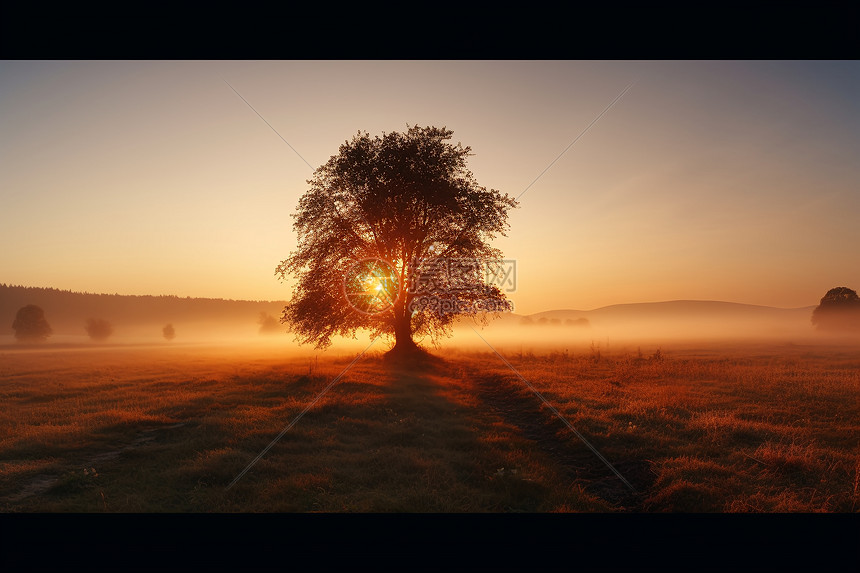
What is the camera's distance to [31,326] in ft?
242

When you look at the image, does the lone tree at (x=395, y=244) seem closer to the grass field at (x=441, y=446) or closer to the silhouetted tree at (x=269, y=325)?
the grass field at (x=441, y=446)

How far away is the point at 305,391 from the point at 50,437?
356 inches

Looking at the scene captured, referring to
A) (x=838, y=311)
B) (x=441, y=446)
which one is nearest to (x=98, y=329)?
(x=441, y=446)

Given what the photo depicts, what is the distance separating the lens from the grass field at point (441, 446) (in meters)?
8.54

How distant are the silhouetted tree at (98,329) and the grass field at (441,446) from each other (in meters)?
93.7

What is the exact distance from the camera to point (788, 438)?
11547mm

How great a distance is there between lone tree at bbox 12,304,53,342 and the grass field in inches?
2843

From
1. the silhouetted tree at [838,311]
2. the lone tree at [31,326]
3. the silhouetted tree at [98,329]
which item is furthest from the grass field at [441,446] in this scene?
the silhouetted tree at [98,329]

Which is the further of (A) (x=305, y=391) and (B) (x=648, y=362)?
(B) (x=648, y=362)

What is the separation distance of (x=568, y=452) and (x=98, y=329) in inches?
4645

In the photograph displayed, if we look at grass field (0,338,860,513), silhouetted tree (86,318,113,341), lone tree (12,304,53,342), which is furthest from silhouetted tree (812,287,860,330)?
silhouetted tree (86,318,113,341)
